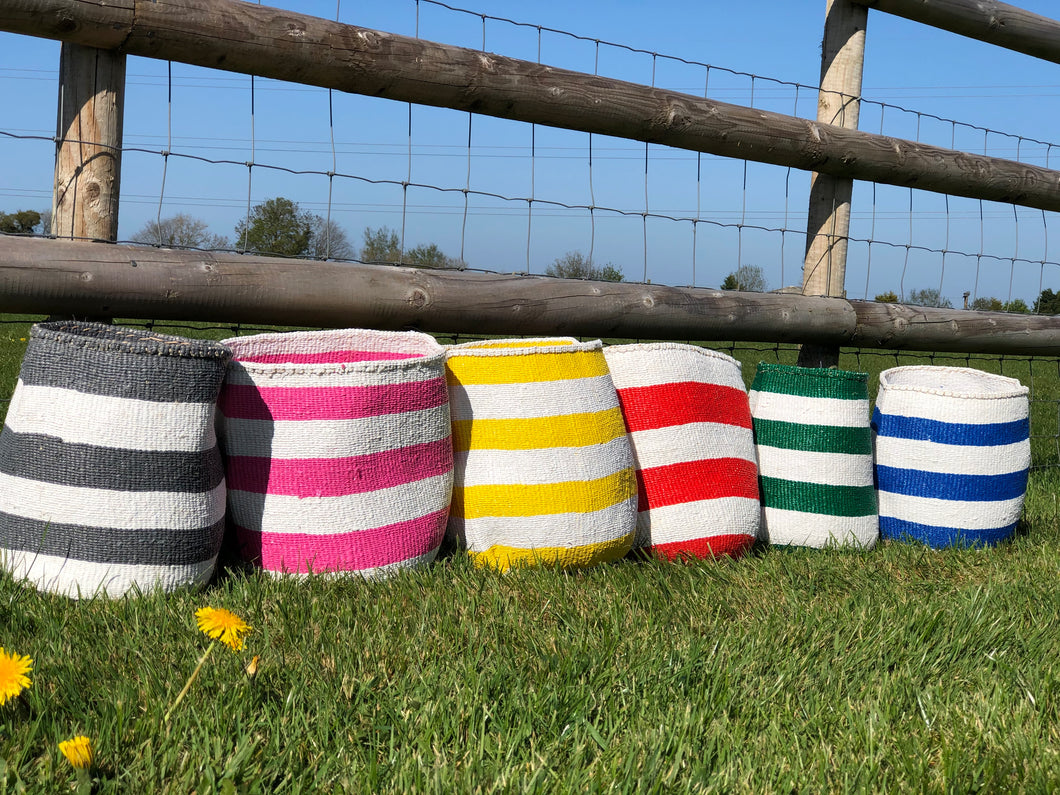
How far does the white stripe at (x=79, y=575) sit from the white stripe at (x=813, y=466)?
167 cm

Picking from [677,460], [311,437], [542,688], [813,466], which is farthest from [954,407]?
[311,437]

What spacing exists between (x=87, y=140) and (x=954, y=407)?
2455 mm

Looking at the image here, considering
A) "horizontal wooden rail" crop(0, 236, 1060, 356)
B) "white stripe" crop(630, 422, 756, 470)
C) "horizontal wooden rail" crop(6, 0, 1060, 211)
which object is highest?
"horizontal wooden rail" crop(6, 0, 1060, 211)

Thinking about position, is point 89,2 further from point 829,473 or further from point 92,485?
point 829,473

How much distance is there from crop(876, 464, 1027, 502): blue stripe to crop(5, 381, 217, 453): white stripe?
6.73ft

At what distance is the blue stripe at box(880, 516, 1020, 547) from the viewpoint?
2.68m

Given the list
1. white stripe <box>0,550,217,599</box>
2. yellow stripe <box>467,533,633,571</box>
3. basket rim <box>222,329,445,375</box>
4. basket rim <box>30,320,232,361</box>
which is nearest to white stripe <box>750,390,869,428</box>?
yellow stripe <box>467,533,633,571</box>

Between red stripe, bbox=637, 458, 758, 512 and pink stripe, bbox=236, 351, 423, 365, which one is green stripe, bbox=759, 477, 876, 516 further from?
pink stripe, bbox=236, 351, 423, 365

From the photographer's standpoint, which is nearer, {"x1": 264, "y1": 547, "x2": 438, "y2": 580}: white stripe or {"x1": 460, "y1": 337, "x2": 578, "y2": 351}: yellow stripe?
{"x1": 264, "y1": 547, "x2": 438, "y2": 580}: white stripe

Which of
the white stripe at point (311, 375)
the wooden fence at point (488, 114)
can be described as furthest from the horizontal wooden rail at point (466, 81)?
the white stripe at point (311, 375)

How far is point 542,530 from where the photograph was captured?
6.96 feet

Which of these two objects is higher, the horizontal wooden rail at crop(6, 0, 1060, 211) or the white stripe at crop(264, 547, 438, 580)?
the horizontal wooden rail at crop(6, 0, 1060, 211)

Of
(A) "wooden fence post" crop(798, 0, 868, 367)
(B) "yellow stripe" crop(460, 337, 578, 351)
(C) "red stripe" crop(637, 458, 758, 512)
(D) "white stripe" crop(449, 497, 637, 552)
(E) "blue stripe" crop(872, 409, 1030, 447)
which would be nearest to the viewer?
(D) "white stripe" crop(449, 497, 637, 552)

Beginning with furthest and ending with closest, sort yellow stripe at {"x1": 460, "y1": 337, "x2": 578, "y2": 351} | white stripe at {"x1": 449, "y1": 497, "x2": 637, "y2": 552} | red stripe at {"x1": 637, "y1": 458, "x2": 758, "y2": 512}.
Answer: red stripe at {"x1": 637, "y1": 458, "x2": 758, "y2": 512} < yellow stripe at {"x1": 460, "y1": 337, "x2": 578, "y2": 351} < white stripe at {"x1": 449, "y1": 497, "x2": 637, "y2": 552}
